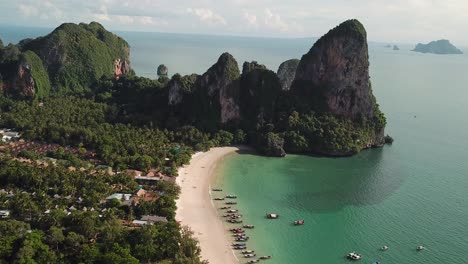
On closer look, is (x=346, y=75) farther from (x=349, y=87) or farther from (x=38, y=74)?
(x=38, y=74)

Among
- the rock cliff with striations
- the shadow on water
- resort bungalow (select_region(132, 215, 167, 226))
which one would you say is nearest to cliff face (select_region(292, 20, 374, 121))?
the shadow on water

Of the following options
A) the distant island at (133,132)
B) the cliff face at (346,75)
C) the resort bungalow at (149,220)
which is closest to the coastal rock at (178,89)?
the distant island at (133,132)

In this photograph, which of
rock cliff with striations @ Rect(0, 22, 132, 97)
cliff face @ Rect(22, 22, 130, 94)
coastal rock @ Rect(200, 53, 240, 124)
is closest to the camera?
coastal rock @ Rect(200, 53, 240, 124)

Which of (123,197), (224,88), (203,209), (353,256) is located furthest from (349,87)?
(123,197)

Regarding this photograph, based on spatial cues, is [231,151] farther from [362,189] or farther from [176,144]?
[362,189]

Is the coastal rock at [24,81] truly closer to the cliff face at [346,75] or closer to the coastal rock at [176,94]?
the coastal rock at [176,94]

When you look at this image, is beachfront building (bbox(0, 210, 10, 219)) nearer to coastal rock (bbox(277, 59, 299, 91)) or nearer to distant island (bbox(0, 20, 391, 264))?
distant island (bbox(0, 20, 391, 264))
